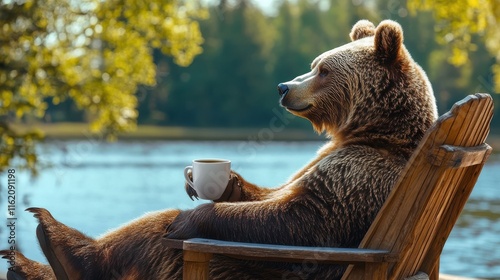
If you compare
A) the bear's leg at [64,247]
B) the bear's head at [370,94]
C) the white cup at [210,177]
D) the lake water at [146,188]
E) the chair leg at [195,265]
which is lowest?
the lake water at [146,188]

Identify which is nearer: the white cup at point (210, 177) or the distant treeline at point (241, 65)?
the white cup at point (210, 177)

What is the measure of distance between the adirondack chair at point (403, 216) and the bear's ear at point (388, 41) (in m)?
0.43

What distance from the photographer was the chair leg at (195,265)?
2572 millimetres

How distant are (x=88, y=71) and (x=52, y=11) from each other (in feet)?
4.26

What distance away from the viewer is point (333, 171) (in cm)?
278

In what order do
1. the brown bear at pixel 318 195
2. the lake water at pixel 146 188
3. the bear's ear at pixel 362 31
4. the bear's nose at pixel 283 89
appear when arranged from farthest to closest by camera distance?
the lake water at pixel 146 188 < the bear's ear at pixel 362 31 < the bear's nose at pixel 283 89 < the brown bear at pixel 318 195

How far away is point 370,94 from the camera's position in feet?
9.53

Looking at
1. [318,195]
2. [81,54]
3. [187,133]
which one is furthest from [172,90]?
[318,195]

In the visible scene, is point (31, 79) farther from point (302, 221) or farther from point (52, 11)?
point (302, 221)

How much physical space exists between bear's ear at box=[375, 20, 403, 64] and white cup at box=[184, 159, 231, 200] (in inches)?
27.1

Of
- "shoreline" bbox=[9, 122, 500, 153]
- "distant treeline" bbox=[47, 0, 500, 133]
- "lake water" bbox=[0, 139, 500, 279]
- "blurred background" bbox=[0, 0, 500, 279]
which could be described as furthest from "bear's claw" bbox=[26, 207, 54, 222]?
"distant treeline" bbox=[47, 0, 500, 133]

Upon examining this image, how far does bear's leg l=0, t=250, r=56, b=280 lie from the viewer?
125 inches

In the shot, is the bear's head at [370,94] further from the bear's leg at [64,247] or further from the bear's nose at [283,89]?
the bear's leg at [64,247]

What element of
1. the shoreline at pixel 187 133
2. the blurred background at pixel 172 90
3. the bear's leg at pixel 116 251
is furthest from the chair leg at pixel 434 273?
the shoreline at pixel 187 133
